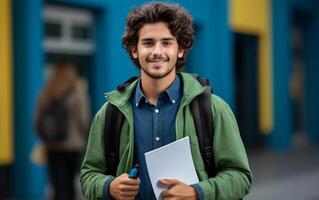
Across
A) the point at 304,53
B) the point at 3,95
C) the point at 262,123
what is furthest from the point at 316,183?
the point at 304,53

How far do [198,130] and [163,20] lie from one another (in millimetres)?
448

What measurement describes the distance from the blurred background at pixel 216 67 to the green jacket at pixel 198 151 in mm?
5590

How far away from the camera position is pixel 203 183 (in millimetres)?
2424

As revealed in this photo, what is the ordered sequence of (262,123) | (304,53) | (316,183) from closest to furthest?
(316,183) → (262,123) → (304,53)

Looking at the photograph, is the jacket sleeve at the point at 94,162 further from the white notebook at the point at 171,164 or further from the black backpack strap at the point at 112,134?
the white notebook at the point at 171,164

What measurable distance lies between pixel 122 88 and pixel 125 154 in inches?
11.4

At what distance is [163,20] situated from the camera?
8.23ft

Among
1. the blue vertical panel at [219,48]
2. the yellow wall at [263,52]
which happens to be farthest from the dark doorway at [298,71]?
the blue vertical panel at [219,48]

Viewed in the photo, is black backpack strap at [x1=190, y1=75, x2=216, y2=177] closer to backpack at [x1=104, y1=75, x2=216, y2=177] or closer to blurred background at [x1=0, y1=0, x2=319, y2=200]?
backpack at [x1=104, y1=75, x2=216, y2=177]

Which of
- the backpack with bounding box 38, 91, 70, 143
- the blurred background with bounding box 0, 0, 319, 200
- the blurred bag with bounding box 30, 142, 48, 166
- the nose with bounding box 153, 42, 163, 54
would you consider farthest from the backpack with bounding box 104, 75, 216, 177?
the blurred background with bounding box 0, 0, 319, 200

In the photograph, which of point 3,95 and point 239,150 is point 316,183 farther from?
point 239,150

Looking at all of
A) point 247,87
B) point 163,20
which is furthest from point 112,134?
point 247,87

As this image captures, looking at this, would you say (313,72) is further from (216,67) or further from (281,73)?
(216,67)

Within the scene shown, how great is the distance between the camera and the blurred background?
8297 millimetres
